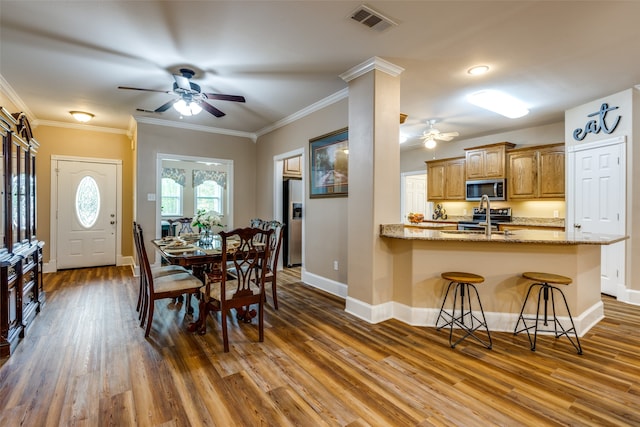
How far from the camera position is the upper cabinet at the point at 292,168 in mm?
5836

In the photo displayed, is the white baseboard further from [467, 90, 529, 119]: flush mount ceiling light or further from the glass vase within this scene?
[467, 90, 529, 119]: flush mount ceiling light

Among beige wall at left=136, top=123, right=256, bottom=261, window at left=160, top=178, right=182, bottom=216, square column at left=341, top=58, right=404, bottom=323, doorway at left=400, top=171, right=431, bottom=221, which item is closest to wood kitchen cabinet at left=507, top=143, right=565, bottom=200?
doorway at left=400, top=171, right=431, bottom=221

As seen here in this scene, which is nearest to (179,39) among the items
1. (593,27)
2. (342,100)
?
(342,100)

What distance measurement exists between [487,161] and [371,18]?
175 inches

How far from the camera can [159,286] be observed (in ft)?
9.42

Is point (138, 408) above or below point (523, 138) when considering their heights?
below

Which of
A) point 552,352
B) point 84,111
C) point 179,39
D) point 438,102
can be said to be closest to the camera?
point 552,352

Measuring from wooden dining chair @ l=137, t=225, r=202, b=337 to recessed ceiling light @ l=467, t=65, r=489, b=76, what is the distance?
3.59m

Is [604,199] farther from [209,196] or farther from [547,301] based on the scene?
[209,196]

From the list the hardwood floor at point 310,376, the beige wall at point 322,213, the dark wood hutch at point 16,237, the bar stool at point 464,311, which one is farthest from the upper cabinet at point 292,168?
the bar stool at point 464,311

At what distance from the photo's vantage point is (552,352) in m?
2.55

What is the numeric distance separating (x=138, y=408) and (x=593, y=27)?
4330 mm

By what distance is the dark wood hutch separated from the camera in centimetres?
252

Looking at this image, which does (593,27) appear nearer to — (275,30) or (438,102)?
(438,102)
